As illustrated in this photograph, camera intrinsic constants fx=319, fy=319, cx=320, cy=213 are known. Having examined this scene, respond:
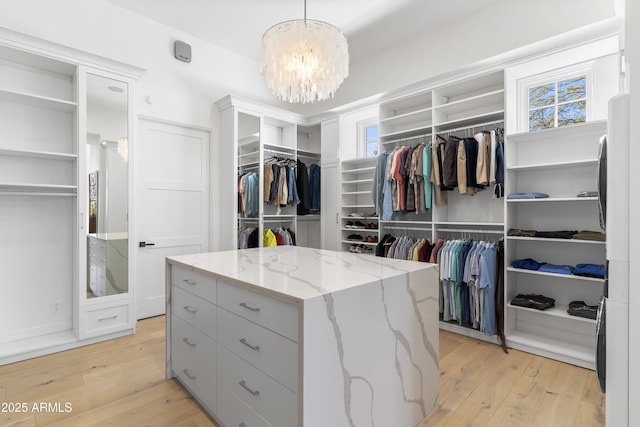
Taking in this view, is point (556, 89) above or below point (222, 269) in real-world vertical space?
above

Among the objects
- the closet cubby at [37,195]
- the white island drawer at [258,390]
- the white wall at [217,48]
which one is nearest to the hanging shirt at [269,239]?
the white wall at [217,48]

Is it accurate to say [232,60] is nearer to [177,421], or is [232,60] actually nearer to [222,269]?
[222,269]

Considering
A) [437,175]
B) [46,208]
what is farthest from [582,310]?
[46,208]

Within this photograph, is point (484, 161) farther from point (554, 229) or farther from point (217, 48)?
point (217, 48)

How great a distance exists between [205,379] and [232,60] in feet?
13.2

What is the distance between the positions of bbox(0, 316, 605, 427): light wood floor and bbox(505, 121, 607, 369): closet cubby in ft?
1.03

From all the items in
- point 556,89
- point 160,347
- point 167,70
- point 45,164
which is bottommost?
point 160,347

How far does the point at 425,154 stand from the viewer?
340cm

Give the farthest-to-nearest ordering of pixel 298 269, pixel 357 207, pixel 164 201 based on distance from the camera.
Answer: pixel 357 207
pixel 164 201
pixel 298 269

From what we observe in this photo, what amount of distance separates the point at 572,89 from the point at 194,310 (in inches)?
139

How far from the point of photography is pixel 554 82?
2.88 meters

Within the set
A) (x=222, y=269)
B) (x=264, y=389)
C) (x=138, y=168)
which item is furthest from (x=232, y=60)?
(x=264, y=389)

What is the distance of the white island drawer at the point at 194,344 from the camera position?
→ 1818 mm

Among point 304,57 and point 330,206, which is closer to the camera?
point 304,57
